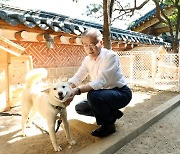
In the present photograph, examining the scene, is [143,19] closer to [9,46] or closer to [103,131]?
[9,46]

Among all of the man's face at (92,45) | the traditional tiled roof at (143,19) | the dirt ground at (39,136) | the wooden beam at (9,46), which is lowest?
the dirt ground at (39,136)

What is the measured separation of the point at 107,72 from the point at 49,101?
0.77 meters

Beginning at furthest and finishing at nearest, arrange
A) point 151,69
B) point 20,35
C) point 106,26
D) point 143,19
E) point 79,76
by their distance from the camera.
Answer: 1. point 143,19
2. point 151,69
3. point 106,26
4. point 20,35
5. point 79,76

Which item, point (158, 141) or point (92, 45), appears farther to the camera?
point (158, 141)

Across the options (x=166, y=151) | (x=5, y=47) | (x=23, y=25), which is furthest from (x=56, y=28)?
(x=166, y=151)

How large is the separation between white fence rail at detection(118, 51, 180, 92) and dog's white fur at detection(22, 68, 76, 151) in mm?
5243

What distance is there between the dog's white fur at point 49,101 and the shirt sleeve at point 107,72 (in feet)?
1.25

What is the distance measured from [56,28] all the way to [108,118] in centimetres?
370

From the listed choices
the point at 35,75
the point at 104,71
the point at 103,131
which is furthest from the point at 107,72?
the point at 35,75

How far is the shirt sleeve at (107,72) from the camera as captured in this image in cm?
246

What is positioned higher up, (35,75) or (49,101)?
(35,75)

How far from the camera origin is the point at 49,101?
2.31 meters

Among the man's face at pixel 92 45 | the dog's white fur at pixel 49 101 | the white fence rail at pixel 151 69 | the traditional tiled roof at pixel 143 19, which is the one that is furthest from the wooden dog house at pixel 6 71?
the traditional tiled roof at pixel 143 19

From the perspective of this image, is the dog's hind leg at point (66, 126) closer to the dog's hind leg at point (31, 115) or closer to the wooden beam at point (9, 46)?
the dog's hind leg at point (31, 115)
